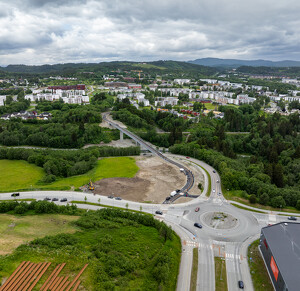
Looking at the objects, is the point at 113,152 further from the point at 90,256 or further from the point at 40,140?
the point at 90,256

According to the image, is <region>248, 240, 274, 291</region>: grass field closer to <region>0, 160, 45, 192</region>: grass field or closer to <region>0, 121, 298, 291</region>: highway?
<region>0, 121, 298, 291</region>: highway

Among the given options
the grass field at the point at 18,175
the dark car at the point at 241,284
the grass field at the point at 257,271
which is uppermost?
the grass field at the point at 18,175

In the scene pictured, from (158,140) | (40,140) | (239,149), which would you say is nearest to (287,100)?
(239,149)

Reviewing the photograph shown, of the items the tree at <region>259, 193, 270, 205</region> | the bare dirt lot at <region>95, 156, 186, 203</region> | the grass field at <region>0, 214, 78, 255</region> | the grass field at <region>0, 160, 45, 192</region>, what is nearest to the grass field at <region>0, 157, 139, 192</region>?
the grass field at <region>0, 160, 45, 192</region>

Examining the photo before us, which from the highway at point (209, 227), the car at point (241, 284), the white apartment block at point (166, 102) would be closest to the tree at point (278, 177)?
the highway at point (209, 227)

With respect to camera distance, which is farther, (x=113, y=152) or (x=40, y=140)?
(x=40, y=140)

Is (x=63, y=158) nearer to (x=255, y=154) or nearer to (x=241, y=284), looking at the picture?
(x=241, y=284)

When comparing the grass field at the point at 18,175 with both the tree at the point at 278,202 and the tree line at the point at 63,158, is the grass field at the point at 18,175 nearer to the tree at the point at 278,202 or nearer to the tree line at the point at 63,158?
the tree line at the point at 63,158
